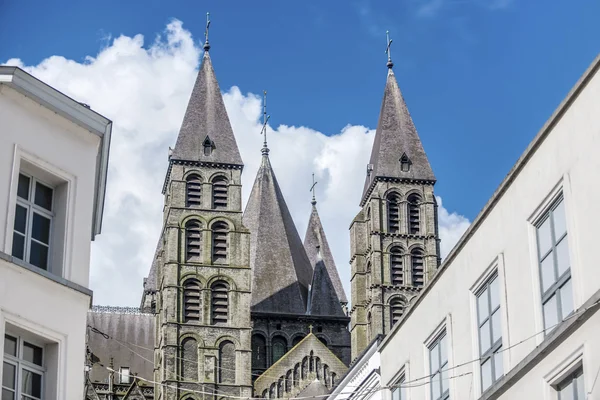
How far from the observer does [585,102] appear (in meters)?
16.5

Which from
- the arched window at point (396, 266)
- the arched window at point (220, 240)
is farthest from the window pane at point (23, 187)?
the arched window at point (396, 266)

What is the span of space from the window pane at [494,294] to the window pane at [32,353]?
236 inches

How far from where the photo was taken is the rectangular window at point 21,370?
1638 cm

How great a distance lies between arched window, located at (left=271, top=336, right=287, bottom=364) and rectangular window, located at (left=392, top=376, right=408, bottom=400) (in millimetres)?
44626

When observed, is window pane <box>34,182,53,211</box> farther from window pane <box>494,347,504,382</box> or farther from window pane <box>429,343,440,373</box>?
window pane <box>429,343,440,373</box>

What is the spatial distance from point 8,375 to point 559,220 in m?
6.51

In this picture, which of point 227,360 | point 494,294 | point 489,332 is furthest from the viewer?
point 227,360

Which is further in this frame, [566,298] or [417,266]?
[417,266]

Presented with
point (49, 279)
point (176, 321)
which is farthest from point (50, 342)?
point (176, 321)

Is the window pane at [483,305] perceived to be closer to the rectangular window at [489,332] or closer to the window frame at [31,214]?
the rectangular window at [489,332]

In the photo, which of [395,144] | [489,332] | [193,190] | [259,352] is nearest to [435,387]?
[489,332]

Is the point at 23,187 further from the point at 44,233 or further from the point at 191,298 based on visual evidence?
the point at 191,298

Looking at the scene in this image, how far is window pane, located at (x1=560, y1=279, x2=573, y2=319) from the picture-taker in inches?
658

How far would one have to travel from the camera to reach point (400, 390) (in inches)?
954
